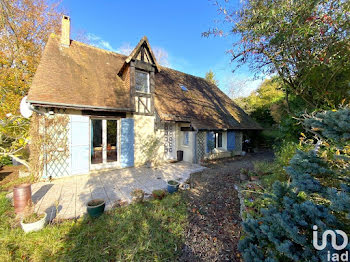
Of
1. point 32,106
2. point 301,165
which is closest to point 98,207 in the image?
point 301,165

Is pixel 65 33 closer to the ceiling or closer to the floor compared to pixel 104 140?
closer to the ceiling

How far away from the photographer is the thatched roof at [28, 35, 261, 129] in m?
6.41

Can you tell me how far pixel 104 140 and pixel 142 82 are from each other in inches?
156

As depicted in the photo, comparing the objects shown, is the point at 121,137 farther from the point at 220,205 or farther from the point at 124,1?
the point at 124,1

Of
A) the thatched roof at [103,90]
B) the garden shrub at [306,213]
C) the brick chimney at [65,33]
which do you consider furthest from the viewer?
the brick chimney at [65,33]

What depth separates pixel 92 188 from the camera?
5.36 m

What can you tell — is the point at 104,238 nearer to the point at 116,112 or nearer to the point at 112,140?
the point at 112,140

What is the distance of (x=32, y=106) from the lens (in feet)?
18.6

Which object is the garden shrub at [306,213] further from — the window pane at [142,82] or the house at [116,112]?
the window pane at [142,82]

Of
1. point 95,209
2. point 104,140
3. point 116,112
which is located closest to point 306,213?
point 95,209

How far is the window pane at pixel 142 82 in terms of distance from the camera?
852 cm

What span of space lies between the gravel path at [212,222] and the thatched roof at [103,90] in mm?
4262

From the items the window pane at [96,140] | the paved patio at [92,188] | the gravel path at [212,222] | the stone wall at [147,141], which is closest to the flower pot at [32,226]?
the paved patio at [92,188]

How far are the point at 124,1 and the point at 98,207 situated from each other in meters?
12.4
